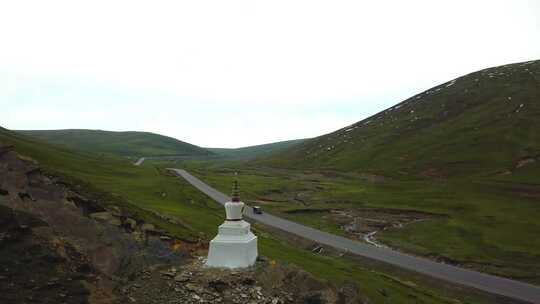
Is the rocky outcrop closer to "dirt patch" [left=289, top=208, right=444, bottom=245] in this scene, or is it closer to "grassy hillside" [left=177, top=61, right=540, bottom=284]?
"grassy hillside" [left=177, top=61, right=540, bottom=284]

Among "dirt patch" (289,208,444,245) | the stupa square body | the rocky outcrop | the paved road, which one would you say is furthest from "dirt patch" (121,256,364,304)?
"dirt patch" (289,208,444,245)

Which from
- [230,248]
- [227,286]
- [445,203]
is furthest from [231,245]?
[445,203]

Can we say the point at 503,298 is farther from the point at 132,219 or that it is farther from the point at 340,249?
the point at 132,219

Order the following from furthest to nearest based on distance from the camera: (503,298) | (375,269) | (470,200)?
(470,200) < (375,269) < (503,298)

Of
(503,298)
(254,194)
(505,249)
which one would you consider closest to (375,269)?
(503,298)

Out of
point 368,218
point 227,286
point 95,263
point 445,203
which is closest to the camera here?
point 95,263

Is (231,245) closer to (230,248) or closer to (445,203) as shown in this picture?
(230,248)

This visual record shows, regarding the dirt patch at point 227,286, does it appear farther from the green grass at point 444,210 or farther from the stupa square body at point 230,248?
the green grass at point 444,210

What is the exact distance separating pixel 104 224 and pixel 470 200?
376 feet

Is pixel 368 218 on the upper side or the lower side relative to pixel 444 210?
lower

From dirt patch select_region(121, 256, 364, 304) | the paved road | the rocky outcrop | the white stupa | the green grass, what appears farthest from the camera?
the green grass

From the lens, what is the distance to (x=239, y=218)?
24.7 m

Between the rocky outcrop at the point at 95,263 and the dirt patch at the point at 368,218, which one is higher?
the rocky outcrop at the point at 95,263

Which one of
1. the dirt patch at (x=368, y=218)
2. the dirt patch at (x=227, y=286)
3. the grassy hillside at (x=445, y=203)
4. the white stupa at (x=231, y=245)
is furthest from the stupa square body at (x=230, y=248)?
the dirt patch at (x=368, y=218)
